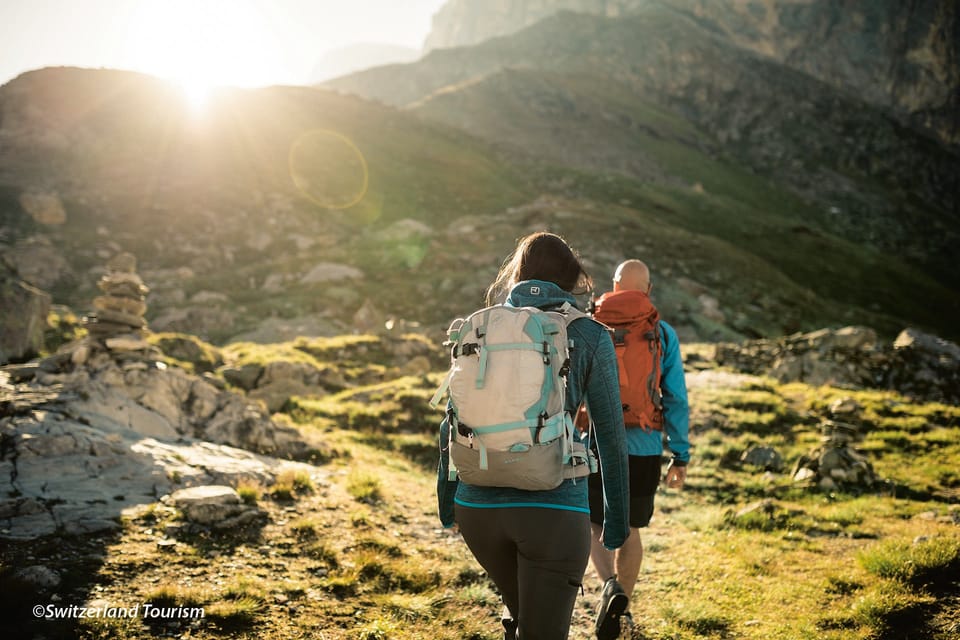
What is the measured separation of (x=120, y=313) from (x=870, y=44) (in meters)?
164

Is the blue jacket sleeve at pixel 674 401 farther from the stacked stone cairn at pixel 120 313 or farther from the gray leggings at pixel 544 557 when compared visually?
the stacked stone cairn at pixel 120 313

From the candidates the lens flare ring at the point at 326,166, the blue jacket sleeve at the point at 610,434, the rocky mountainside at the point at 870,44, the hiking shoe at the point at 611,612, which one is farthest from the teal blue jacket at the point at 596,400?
the rocky mountainside at the point at 870,44

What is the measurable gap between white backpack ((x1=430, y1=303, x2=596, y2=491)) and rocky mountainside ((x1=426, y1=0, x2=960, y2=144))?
14106 centimetres

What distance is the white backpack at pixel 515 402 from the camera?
2605 mm

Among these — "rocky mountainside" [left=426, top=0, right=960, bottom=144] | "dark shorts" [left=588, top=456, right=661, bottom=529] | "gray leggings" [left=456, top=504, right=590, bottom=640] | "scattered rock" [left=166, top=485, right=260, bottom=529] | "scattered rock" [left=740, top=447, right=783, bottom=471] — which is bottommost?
"scattered rock" [left=740, top=447, right=783, bottom=471]

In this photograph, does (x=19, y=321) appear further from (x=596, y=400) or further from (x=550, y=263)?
(x=596, y=400)

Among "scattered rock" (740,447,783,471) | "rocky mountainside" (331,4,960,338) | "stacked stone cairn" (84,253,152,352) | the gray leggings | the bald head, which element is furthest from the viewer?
"rocky mountainside" (331,4,960,338)

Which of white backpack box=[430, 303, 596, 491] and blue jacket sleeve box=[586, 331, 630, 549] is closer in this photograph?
white backpack box=[430, 303, 596, 491]

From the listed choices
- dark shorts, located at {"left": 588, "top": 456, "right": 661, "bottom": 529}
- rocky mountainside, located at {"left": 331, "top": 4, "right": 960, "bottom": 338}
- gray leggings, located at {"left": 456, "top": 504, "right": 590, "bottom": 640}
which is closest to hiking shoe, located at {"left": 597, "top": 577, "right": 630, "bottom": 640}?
dark shorts, located at {"left": 588, "top": 456, "right": 661, "bottom": 529}

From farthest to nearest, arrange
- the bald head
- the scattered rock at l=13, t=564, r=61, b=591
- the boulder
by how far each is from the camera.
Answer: the boulder, the scattered rock at l=13, t=564, r=61, b=591, the bald head

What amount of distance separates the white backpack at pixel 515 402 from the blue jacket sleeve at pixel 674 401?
1.84m

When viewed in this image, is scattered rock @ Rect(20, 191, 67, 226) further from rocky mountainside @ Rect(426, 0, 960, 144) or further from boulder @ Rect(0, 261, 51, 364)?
rocky mountainside @ Rect(426, 0, 960, 144)

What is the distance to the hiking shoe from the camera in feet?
12.0

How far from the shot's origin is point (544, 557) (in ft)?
8.51
